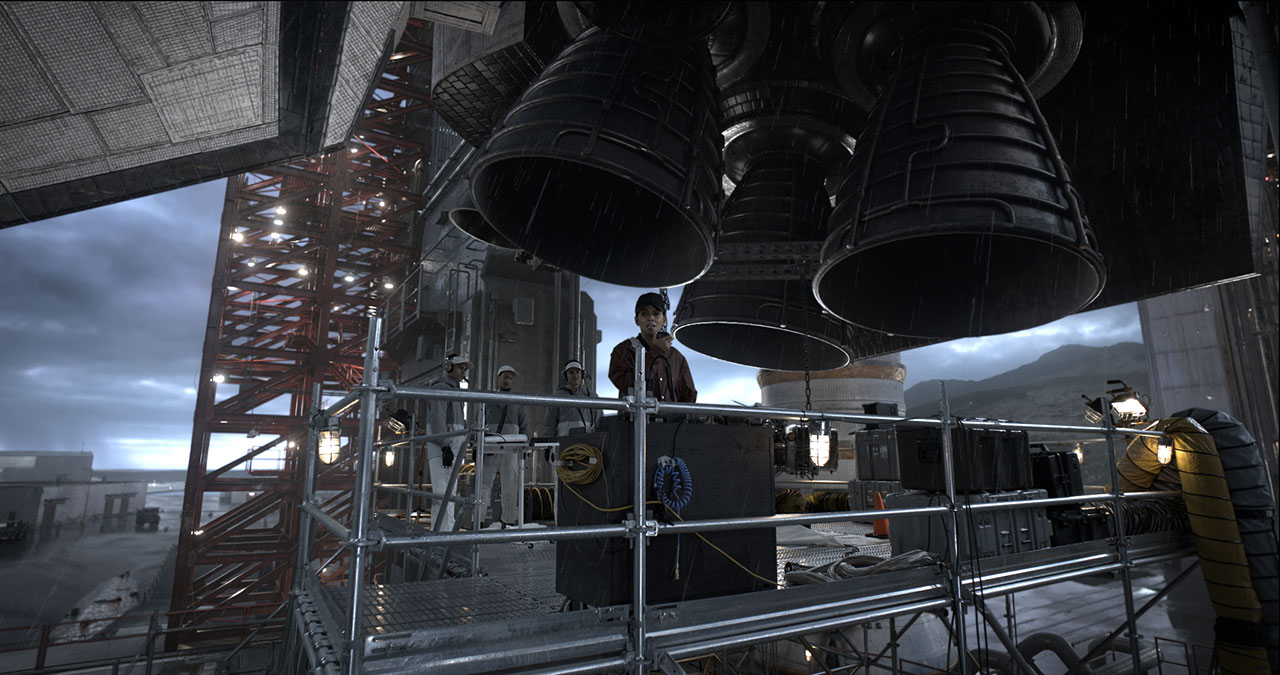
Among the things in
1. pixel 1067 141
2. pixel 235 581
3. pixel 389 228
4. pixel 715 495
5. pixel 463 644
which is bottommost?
pixel 235 581

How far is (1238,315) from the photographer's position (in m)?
17.2

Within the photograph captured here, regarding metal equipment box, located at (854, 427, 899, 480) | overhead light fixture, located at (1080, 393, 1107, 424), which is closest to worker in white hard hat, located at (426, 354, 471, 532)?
metal equipment box, located at (854, 427, 899, 480)

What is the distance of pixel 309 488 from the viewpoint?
187 inches

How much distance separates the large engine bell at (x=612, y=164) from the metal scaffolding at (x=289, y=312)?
16530 millimetres

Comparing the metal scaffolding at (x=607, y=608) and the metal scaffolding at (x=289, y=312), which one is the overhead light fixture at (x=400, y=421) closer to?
the metal scaffolding at (x=607, y=608)

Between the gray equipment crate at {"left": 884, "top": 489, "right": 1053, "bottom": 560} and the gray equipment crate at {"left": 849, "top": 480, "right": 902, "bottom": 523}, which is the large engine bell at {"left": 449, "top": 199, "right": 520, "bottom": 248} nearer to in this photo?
the gray equipment crate at {"left": 884, "top": 489, "right": 1053, "bottom": 560}

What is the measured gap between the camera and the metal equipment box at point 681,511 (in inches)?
149

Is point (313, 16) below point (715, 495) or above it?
above

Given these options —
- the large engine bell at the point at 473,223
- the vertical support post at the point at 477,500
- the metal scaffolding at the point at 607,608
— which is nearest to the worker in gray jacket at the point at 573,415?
the vertical support post at the point at 477,500

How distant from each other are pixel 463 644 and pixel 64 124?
357 cm

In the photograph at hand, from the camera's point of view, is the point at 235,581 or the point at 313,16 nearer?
the point at 313,16

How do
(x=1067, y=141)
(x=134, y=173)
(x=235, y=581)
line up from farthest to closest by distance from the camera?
(x=235, y=581), (x=1067, y=141), (x=134, y=173)

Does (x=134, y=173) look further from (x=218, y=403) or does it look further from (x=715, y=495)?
(x=218, y=403)

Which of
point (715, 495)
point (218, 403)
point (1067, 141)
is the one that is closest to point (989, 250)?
point (1067, 141)
